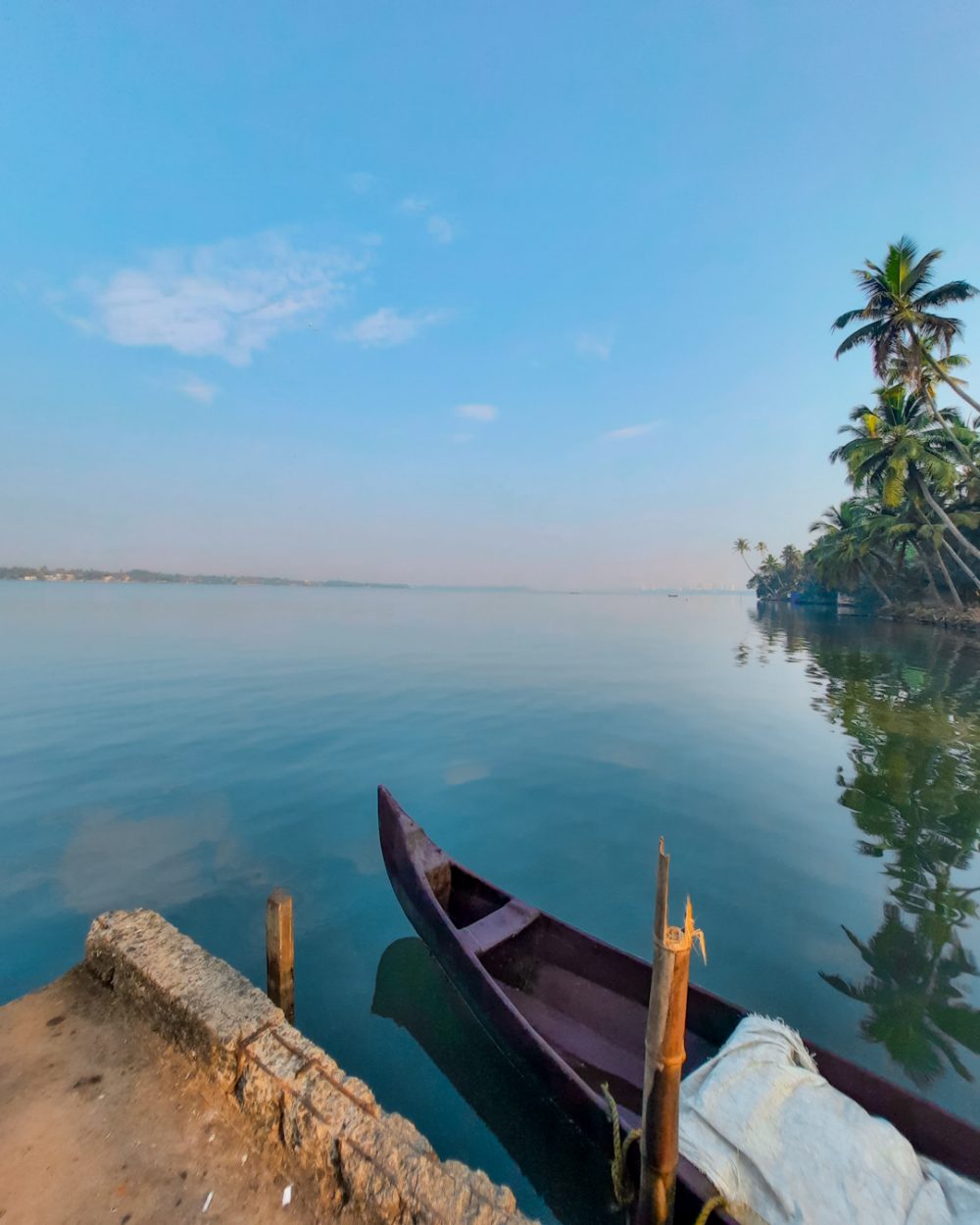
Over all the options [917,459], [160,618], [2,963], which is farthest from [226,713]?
[917,459]

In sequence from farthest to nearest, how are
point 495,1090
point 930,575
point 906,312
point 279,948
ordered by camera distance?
point 930,575 → point 906,312 → point 495,1090 → point 279,948

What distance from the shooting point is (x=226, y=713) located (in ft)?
59.9

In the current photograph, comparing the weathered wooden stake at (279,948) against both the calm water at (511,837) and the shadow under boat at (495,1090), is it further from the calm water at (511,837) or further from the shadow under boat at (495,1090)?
the shadow under boat at (495,1090)

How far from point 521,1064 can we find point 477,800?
7.29m

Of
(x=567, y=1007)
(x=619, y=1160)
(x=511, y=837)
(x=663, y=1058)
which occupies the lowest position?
(x=511, y=837)

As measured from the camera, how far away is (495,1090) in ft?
16.9

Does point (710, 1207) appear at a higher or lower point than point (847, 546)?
lower

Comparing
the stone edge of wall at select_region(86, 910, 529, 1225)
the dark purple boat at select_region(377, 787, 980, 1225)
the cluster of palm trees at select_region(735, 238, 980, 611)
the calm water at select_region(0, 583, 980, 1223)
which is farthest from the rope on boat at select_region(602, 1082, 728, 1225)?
the cluster of palm trees at select_region(735, 238, 980, 611)

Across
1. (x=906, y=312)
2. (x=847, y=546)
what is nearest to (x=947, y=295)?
(x=906, y=312)

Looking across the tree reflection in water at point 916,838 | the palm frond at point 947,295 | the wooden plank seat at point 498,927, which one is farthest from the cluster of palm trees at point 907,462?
the wooden plank seat at point 498,927

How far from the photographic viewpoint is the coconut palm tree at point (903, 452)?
1512 inches

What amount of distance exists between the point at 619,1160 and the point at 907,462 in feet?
165

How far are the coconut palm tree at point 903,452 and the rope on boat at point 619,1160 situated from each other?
46.2m

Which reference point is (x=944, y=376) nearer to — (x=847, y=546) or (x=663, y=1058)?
(x=847, y=546)
